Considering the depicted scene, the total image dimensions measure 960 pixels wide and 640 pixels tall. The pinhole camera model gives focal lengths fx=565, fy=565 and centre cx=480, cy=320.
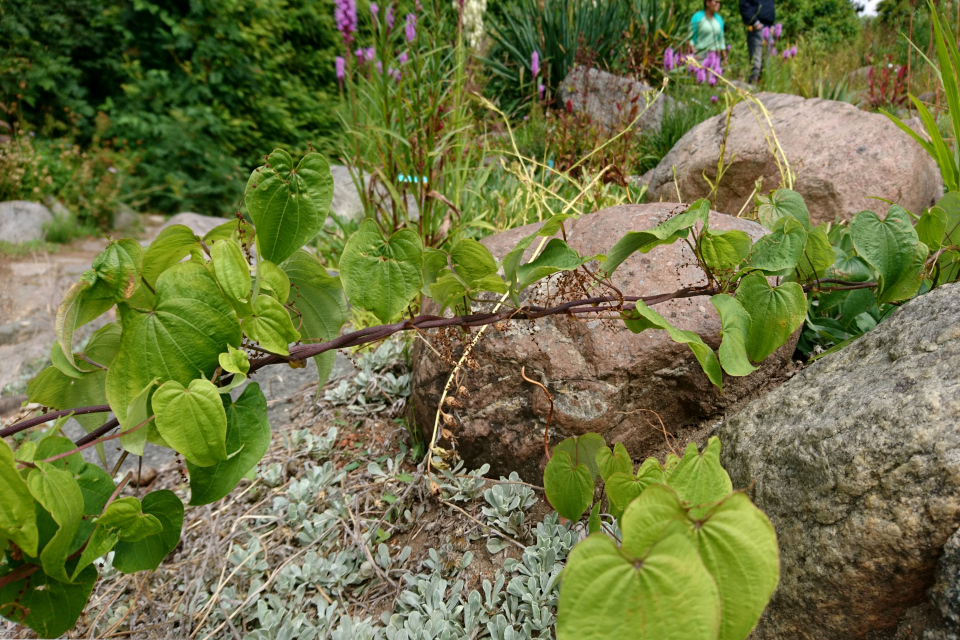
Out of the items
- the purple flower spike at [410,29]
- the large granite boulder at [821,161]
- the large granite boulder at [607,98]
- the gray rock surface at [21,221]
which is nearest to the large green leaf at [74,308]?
the large granite boulder at [821,161]

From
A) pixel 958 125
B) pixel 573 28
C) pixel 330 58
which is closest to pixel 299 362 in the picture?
pixel 958 125

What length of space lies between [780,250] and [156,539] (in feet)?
3.86

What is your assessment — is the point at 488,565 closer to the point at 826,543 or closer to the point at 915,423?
the point at 826,543

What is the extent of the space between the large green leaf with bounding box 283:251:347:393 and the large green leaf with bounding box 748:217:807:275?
2.51ft

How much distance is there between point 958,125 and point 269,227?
1993 mm

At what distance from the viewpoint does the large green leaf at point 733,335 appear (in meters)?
0.94

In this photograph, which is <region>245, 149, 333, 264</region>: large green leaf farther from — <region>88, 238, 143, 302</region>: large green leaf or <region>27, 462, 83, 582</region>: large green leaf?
<region>27, 462, 83, 582</region>: large green leaf

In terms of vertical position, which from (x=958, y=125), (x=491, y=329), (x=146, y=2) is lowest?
(x=491, y=329)

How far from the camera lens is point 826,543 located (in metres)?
0.87

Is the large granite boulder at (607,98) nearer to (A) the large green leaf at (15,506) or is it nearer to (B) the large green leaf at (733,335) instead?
(B) the large green leaf at (733,335)

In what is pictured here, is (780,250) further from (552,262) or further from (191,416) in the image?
(191,416)

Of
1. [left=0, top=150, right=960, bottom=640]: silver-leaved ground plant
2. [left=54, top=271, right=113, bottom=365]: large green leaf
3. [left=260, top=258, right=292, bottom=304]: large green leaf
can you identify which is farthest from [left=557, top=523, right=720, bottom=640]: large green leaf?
[left=54, top=271, right=113, bottom=365]: large green leaf

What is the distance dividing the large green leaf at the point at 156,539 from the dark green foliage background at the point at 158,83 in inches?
263

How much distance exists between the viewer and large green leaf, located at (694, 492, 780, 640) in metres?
0.51
